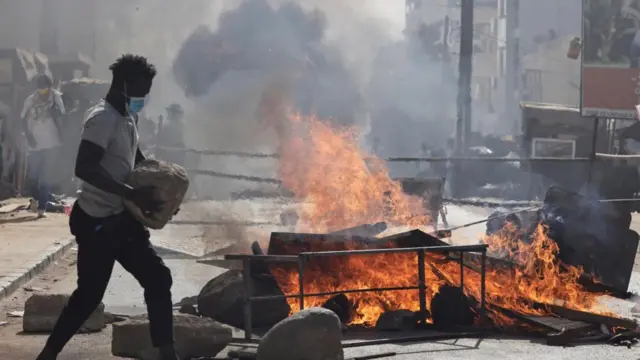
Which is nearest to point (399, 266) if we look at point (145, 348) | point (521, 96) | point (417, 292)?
point (417, 292)

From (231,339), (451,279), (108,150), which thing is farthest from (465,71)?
(108,150)

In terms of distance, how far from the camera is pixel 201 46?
99.0 ft

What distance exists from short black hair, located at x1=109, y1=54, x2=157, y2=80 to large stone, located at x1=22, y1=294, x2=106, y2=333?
2.30 m

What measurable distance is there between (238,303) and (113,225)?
7.46 ft

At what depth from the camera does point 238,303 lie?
7211 mm

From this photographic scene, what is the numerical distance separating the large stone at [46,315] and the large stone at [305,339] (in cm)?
175

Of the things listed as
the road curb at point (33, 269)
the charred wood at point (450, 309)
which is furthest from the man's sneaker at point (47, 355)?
the road curb at point (33, 269)

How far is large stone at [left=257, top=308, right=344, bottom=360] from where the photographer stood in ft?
18.3

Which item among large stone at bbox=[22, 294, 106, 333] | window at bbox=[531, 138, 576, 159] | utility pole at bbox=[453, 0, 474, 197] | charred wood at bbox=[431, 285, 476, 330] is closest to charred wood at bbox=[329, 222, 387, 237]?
charred wood at bbox=[431, 285, 476, 330]

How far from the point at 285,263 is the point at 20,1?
76.3ft

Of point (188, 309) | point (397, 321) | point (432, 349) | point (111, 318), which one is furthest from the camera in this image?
point (188, 309)

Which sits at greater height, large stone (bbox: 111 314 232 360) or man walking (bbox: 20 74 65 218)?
man walking (bbox: 20 74 65 218)

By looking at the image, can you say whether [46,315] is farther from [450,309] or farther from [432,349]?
[450,309]

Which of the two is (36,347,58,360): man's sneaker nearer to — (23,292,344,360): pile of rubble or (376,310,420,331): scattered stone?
(23,292,344,360): pile of rubble
